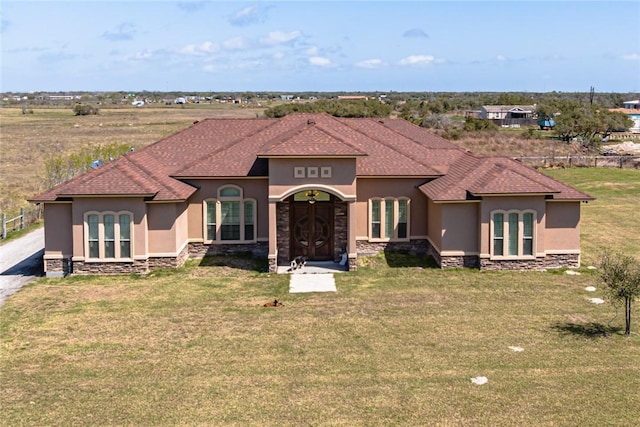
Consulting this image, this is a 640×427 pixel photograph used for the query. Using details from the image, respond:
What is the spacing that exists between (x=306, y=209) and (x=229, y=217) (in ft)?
→ 10.2

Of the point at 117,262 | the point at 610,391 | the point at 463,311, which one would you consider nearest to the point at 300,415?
the point at 610,391

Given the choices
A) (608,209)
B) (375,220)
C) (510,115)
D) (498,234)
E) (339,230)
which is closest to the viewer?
(498,234)

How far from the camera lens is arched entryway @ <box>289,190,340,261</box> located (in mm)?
25391

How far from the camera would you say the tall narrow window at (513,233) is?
2312 cm

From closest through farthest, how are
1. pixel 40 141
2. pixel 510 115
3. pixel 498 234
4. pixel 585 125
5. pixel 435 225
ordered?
pixel 498 234 < pixel 435 225 < pixel 585 125 < pixel 40 141 < pixel 510 115

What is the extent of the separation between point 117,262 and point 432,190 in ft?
39.5

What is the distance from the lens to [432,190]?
2411cm

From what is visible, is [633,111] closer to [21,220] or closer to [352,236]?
[352,236]

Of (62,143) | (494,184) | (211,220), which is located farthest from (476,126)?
(211,220)

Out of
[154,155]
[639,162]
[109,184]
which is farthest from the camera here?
[639,162]

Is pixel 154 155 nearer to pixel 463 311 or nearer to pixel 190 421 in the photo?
pixel 463 311

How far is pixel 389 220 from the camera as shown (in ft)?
83.8

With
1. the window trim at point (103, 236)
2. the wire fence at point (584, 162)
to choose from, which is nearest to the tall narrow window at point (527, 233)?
the window trim at point (103, 236)

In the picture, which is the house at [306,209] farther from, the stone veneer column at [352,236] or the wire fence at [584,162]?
the wire fence at [584,162]
